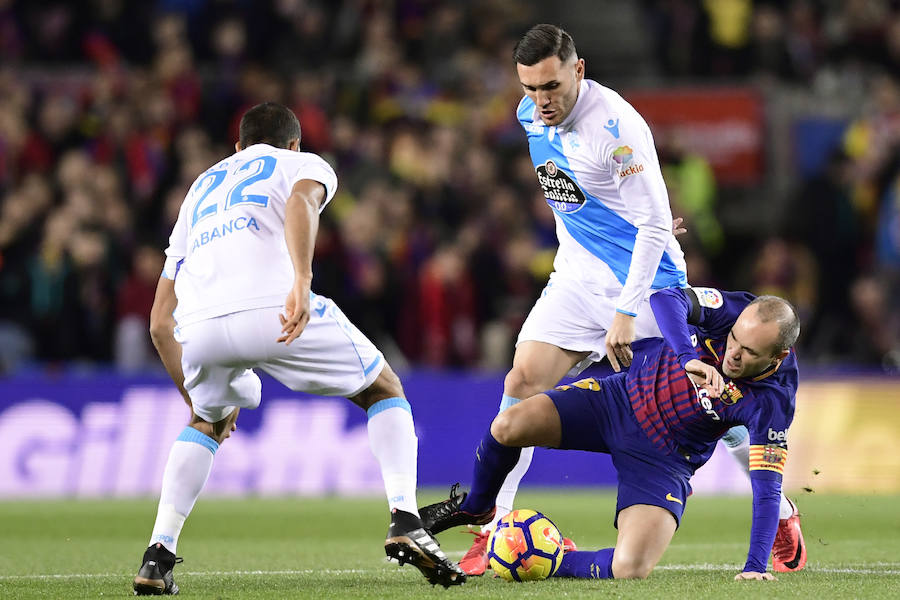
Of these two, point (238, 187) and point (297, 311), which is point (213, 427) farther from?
point (238, 187)

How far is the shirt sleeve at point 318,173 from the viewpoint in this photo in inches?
238

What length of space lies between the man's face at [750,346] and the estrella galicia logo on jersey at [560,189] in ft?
4.27

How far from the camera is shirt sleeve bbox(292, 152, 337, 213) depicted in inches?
238

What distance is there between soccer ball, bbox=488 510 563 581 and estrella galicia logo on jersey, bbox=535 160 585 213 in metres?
1.70

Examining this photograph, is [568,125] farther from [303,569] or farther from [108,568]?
[108,568]

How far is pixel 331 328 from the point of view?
607 cm

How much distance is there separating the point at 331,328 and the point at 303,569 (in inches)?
64.5

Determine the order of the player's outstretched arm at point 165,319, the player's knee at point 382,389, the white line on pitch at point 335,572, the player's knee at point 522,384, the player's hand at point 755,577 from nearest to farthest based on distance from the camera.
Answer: the player's hand at point 755,577 → the player's knee at point 382,389 → the player's outstretched arm at point 165,319 → the white line on pitch at point 335,572 → the player's knee at point 522,384

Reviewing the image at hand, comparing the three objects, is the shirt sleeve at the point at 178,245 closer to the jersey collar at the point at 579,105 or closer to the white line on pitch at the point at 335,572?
the white line on pitch at the point at 335,572

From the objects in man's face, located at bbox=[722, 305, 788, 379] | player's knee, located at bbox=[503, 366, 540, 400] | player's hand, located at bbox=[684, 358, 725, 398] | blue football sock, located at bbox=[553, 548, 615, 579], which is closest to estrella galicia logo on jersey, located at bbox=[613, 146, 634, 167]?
→ man's face, located at bbox=[722, 305, 788, 379]

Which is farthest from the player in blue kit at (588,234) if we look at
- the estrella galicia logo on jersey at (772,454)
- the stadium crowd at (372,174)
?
the stadium crowd at (372,174)

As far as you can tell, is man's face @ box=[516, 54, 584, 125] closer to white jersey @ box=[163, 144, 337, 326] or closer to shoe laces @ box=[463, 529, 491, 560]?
white jersey @ box=[163, 144, 337, 326]

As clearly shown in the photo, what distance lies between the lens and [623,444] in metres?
6.82

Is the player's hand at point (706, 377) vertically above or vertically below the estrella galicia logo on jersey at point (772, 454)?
above
